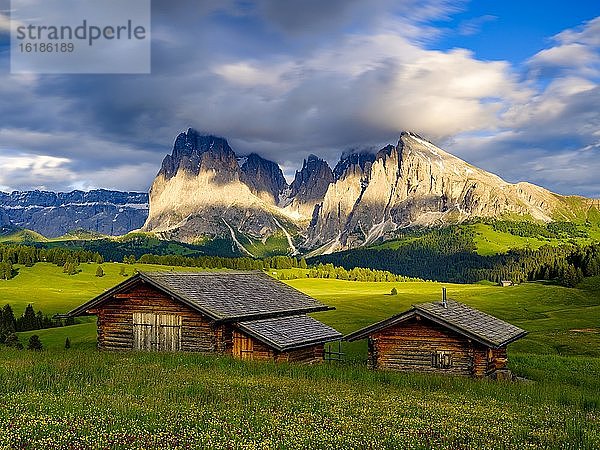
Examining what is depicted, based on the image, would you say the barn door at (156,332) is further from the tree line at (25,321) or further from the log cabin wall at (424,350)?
the tree line at (25,321)

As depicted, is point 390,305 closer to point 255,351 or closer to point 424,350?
point 255,351

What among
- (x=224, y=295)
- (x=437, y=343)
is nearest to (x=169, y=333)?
(x=224, y=295)

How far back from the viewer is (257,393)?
19984 mm

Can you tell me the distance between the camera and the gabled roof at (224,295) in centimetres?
3825

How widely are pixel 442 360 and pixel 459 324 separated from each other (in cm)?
238

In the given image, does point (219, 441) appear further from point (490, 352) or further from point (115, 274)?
point (115, 274)

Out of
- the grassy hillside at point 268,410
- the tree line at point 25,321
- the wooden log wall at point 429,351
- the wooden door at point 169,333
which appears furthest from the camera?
the tree line at point 25,321

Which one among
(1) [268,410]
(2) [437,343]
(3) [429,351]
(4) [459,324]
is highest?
(4) [459,324]

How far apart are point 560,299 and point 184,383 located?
371ft

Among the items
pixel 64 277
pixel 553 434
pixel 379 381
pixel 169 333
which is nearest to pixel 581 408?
pixel 553 434

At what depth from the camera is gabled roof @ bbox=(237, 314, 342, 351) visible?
122 ft

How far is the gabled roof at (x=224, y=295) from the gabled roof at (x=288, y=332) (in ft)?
2.04

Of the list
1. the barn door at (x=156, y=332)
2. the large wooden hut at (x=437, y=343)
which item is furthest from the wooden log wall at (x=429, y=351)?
the barn door at (x=156, y=332)

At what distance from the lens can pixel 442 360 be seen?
114 ft
